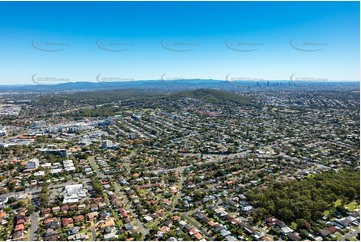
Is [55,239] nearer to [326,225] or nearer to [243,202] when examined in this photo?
[243,202]

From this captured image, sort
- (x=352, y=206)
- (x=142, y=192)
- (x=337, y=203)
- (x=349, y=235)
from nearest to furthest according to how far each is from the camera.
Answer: (x=349, y=235) < (x=352, y=206) < (x=337, y=203) < (x=142, y=192)

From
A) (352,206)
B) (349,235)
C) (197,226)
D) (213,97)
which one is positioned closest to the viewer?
(349,235)

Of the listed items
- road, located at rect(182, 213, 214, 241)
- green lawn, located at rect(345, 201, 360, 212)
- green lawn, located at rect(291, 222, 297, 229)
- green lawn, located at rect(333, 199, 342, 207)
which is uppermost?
green lawn, located at rect(333, 199, 342, 207)

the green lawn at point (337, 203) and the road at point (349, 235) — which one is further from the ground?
the green lawn at point (337, 203)

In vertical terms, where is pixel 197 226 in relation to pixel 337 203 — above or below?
below

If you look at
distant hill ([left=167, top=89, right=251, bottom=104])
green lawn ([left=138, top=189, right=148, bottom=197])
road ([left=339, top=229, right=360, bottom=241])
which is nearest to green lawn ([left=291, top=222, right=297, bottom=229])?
road ([left=339, top=229, right=360, bottom=241])

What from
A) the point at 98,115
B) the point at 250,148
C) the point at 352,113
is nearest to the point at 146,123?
the point at 98,115

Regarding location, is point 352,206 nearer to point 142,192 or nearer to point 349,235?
point 349,235

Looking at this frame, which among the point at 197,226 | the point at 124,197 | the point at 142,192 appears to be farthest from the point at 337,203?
the point at 124,197

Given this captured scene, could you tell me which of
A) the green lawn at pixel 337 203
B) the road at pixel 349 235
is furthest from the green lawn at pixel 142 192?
the green lawn at pixel 337 203

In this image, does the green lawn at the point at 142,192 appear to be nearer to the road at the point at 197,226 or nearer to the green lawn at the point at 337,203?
the road at the point at 197,226

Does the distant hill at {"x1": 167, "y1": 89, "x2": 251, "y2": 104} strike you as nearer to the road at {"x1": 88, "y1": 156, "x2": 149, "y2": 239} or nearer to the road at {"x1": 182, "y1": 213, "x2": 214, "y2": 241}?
the road at {"x1": 88, "y1": 156, "x2": 149, "y2": 239}
